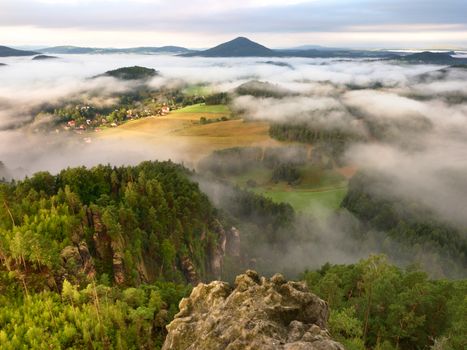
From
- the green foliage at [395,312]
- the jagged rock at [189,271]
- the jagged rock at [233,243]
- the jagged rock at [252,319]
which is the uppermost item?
the jagged rock at [252,319]

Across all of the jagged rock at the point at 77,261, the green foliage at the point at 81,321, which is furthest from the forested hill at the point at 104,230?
the green foliage at the point at 81,321

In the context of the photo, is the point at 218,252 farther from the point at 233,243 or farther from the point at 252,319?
the point at 252,319

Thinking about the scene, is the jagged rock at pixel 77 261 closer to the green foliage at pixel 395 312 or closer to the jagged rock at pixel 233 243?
the green foliage at pixel 395 312

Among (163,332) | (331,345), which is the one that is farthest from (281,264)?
(331,345)

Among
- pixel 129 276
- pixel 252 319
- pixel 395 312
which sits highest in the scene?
pixel 252 319

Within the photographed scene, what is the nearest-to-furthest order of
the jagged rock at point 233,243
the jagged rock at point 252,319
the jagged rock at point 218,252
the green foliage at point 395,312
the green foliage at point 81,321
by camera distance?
the jagged rock at point 252,319 → the green foliage at point 81,321 → the green foliage at point 395,312 → the jagged rock at point 218,252 → the jagged rock at point 233,243

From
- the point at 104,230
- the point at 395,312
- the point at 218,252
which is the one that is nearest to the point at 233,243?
the point at 218,252
